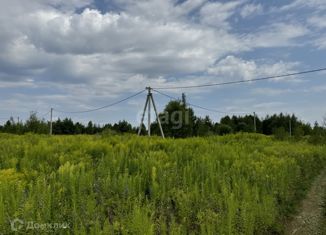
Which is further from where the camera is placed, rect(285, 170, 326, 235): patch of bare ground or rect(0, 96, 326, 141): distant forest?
rect(0, 96, 326, 141): distant forest

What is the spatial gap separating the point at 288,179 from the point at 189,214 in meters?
4.65

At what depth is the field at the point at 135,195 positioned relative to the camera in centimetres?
408

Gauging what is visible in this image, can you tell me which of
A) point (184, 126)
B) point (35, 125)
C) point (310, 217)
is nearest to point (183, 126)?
point (184, 126)

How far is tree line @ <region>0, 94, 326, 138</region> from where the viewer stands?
34.0 m

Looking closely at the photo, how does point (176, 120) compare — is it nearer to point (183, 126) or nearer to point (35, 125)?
point (183, 126)

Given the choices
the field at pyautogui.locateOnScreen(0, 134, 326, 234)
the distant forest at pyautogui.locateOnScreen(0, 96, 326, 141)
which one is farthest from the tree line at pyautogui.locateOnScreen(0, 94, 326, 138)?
the field at pyautogui.locateOnScreen(0, 134, 326, 234)

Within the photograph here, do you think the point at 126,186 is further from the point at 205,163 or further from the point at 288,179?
the point at 288,179

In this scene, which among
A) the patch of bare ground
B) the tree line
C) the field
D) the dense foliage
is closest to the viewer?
the field

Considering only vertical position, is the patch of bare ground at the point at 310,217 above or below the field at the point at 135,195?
below

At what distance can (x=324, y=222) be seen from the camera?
678 centimetres

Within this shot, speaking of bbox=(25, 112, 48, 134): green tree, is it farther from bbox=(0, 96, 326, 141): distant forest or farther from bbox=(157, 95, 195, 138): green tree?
bbox=(157, 95, 195, 138): green tree

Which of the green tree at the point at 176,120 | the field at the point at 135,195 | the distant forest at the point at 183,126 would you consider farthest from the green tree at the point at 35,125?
the field at the point at 135,195

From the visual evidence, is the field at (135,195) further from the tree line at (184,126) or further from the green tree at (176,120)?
the green tree at (176,120)

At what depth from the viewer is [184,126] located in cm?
4041
